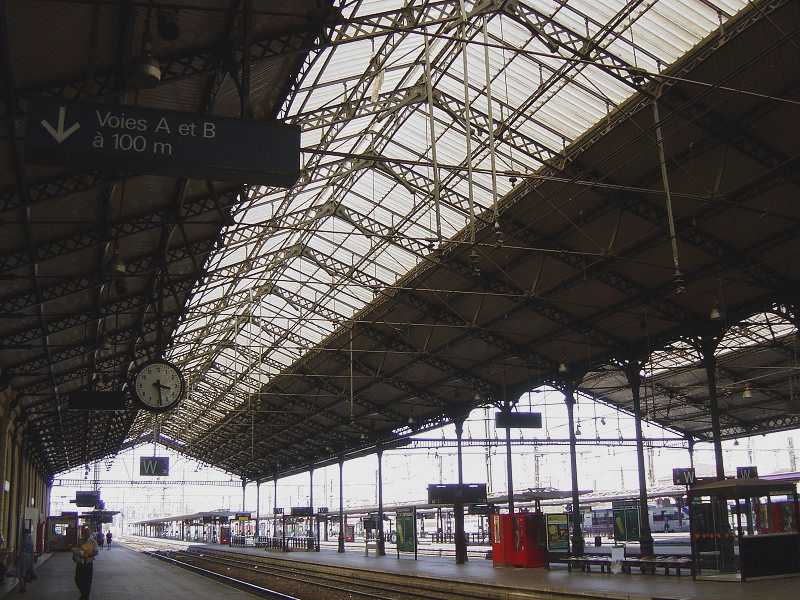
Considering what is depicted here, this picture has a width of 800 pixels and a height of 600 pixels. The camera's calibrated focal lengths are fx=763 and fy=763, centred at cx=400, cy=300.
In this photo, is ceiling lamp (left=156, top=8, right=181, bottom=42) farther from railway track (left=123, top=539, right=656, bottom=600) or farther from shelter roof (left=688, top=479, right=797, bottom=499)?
shelter roof (left=688, top=479, right=797, bottom=499)

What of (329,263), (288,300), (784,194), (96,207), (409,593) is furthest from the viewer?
(288,300)

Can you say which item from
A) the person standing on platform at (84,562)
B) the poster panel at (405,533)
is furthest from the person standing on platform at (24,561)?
the poster panel at (405,533)

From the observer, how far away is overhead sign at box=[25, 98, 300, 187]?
20.9 feet

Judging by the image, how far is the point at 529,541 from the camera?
1024 inches

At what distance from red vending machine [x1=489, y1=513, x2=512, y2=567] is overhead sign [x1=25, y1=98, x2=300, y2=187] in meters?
22.5

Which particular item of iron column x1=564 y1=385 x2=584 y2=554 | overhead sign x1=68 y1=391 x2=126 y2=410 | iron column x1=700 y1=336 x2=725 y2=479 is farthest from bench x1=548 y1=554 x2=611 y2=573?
overhead sign x1=68 y1=391 x2=126 y2=410

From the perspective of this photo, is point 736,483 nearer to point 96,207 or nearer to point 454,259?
point 454,259

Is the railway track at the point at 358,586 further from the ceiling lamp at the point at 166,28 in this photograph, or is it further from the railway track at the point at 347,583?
the ceiling lamp at the point at 166,28

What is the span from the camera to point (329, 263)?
1134 inches

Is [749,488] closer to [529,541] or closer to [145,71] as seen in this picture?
[529,541]

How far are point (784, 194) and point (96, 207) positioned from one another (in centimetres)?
1570

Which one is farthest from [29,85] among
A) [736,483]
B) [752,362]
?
[752,362]

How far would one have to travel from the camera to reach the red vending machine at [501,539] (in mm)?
26938

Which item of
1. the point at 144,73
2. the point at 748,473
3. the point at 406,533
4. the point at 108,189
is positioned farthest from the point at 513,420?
the point at 144,73
